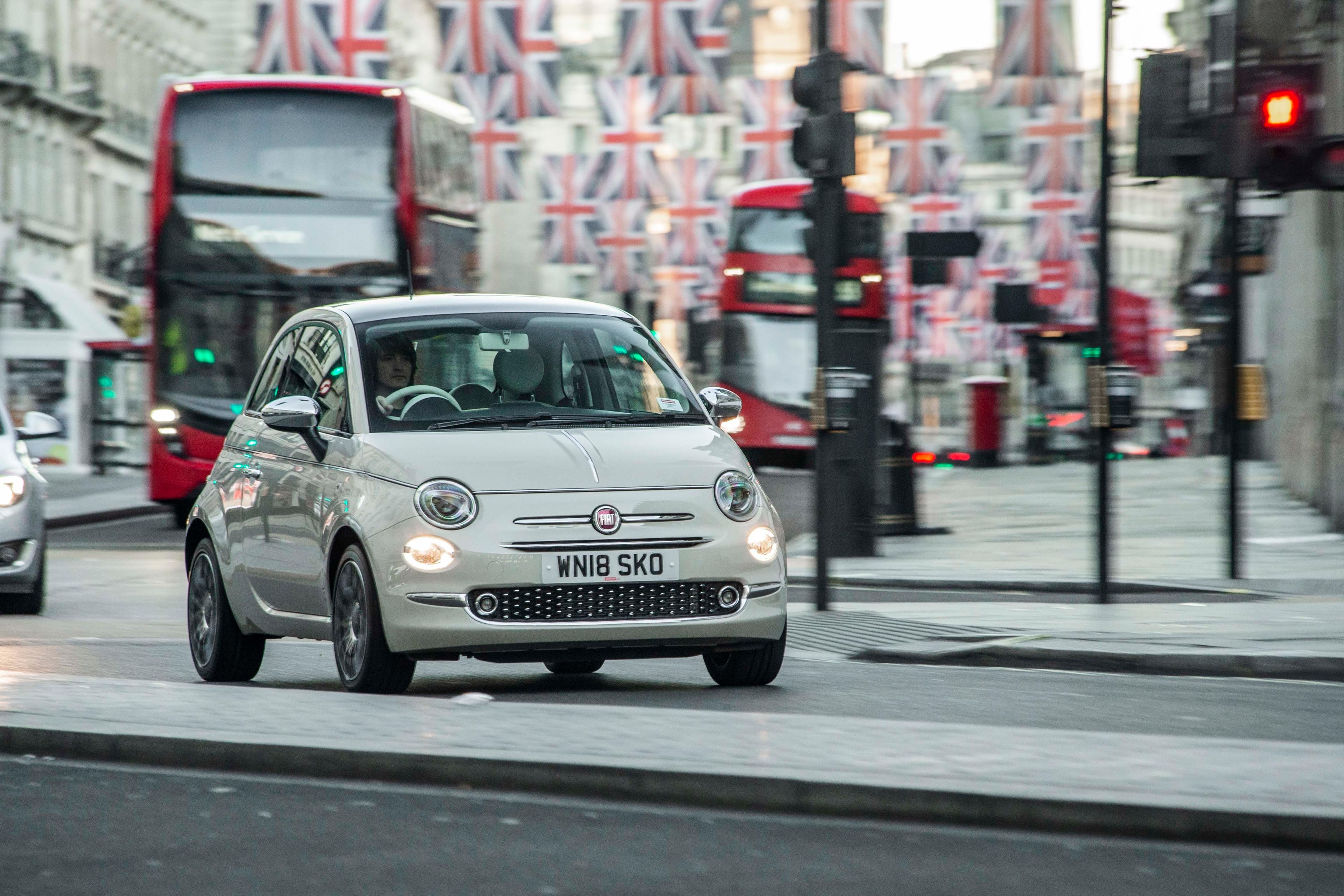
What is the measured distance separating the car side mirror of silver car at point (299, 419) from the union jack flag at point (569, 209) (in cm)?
4148

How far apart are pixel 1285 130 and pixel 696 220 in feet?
155

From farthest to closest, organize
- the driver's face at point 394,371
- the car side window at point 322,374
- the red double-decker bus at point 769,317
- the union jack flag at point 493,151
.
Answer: the union jack flag at point 493,151 < the red double-decker bus at point 769,317 < the car side window at point 322,374 < the driver's face at point 394,371

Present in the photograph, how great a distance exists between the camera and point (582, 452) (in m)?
8.56

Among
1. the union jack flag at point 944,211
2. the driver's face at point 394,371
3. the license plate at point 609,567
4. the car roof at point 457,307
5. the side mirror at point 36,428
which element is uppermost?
the union jack flag at point 944,211

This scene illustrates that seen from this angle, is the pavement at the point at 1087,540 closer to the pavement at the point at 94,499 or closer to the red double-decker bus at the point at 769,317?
the red double-decker bus at the point at 769,317

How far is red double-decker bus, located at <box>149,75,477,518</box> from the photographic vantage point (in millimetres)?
21109

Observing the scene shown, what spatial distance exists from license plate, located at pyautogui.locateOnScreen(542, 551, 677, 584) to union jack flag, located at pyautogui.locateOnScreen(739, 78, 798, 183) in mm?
39799

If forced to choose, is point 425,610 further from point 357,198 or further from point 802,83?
point 357,198

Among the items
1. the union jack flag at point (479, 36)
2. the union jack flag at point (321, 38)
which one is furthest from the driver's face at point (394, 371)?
the union jack flag at point (479, 36)

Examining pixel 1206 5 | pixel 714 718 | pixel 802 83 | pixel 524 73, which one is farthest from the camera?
pixel 1206 5

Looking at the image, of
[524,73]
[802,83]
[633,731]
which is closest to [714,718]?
[633,731]

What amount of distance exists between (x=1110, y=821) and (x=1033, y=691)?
3.19 m

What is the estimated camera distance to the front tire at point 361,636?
27.8 ft

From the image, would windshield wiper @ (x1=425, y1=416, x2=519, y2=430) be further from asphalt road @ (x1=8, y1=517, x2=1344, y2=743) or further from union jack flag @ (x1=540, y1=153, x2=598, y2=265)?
union jack flag @ (x1=540, y1=153, x2=598, y2=265)
